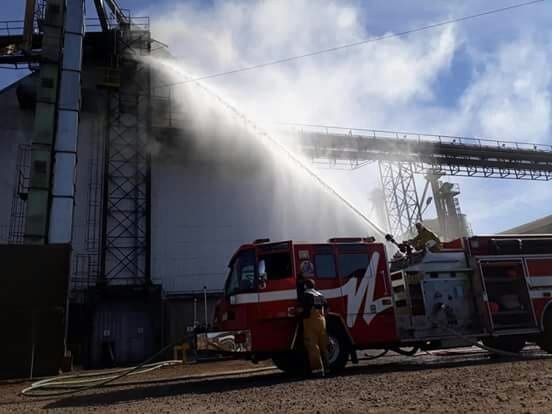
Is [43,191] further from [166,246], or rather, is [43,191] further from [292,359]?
[292,359]

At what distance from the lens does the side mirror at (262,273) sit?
8547 millimetres

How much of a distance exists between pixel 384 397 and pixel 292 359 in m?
3.65

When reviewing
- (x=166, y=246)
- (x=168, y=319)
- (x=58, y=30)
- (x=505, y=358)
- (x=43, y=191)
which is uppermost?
(x=58, y=30)

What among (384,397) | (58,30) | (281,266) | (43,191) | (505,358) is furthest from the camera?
(58,30)

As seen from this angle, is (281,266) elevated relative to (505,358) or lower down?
elevated

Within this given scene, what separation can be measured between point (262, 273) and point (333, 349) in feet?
6.68

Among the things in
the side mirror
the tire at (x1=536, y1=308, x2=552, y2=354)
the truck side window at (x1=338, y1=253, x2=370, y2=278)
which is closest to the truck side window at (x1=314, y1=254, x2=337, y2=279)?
the truck side window at (x1=338, y1=253, x2=370, y2=278)

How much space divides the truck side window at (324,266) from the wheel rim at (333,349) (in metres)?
1.22

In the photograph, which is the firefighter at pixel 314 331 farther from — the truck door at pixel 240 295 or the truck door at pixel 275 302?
the truck door at pixel 240 295

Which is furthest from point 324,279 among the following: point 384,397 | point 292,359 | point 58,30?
point 58,30

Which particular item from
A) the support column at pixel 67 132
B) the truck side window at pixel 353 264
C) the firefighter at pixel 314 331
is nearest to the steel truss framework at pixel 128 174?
the support column at pixel 67 132

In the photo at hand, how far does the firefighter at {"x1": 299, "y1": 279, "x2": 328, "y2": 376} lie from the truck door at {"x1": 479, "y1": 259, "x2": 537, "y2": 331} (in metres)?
4.15

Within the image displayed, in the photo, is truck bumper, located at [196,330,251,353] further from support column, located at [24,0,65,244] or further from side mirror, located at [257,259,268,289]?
support column, located at [24,0,65,244]

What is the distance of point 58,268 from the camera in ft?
42.0
